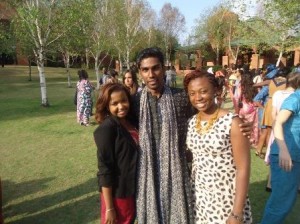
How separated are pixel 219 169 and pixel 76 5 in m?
12.4

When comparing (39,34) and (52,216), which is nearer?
(52,216)

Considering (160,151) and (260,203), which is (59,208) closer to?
(160,151)

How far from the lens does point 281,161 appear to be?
2.55 m

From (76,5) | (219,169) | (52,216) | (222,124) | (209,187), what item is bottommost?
(52,216)

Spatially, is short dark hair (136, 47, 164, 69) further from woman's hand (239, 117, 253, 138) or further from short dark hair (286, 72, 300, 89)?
short dark hair (286, 72, 300, 89)

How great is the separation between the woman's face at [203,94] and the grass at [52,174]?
2.31m

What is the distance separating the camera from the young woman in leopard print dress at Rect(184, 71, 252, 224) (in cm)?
196

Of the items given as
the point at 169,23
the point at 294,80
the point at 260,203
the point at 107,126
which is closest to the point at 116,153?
the point at 107,126

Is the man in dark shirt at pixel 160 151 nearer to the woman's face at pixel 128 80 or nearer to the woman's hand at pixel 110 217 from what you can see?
the woman's hand at pixel 110 217

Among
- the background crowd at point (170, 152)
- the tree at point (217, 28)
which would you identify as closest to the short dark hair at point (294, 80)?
the background crowd at point (170, 152)

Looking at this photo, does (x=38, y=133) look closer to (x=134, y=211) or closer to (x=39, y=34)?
(x=39, y=34)

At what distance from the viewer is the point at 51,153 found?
6.57m

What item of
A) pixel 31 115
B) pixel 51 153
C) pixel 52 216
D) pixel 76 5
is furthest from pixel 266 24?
pixel 52 216

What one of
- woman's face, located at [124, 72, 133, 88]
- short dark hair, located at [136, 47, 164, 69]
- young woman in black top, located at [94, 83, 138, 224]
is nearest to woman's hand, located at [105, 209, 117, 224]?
young woman in black top, located at [94, 83, 138, 224]
